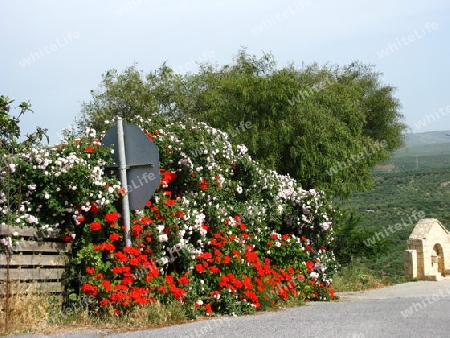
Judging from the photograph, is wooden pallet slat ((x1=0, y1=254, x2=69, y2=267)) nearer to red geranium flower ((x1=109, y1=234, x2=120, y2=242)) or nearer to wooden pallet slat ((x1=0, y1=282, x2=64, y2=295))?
wooden pallet slat ((x1=0, y1=282, x2=64, y2=295))

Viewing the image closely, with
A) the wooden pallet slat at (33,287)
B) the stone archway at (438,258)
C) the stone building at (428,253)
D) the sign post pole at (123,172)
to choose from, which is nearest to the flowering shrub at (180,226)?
the sign post pole at (123,172)

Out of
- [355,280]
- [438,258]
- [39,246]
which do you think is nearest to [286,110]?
[355,280]

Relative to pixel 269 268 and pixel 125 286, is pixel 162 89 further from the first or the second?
pixel 125 286

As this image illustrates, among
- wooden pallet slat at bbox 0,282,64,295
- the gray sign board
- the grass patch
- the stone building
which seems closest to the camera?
wooden pallet slat at bbox 0,282,64,295

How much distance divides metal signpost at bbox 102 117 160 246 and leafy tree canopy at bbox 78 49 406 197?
25.2 ft

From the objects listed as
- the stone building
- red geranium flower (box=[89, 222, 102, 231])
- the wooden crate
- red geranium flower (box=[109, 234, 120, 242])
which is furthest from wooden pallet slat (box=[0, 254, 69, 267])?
the stone building

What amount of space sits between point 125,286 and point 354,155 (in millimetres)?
14432

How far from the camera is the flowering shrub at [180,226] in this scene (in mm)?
9492

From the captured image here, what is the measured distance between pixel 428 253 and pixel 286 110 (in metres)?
7.59

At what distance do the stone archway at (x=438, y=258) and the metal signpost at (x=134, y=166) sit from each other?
16.5 meters

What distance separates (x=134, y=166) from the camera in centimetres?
986

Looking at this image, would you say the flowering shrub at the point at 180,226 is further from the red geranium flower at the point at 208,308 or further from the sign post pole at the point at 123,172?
the sign post pole at the point at 123,172

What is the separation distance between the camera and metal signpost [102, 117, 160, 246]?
967cm

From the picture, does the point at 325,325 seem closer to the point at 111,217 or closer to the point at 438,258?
the point at 111,217
